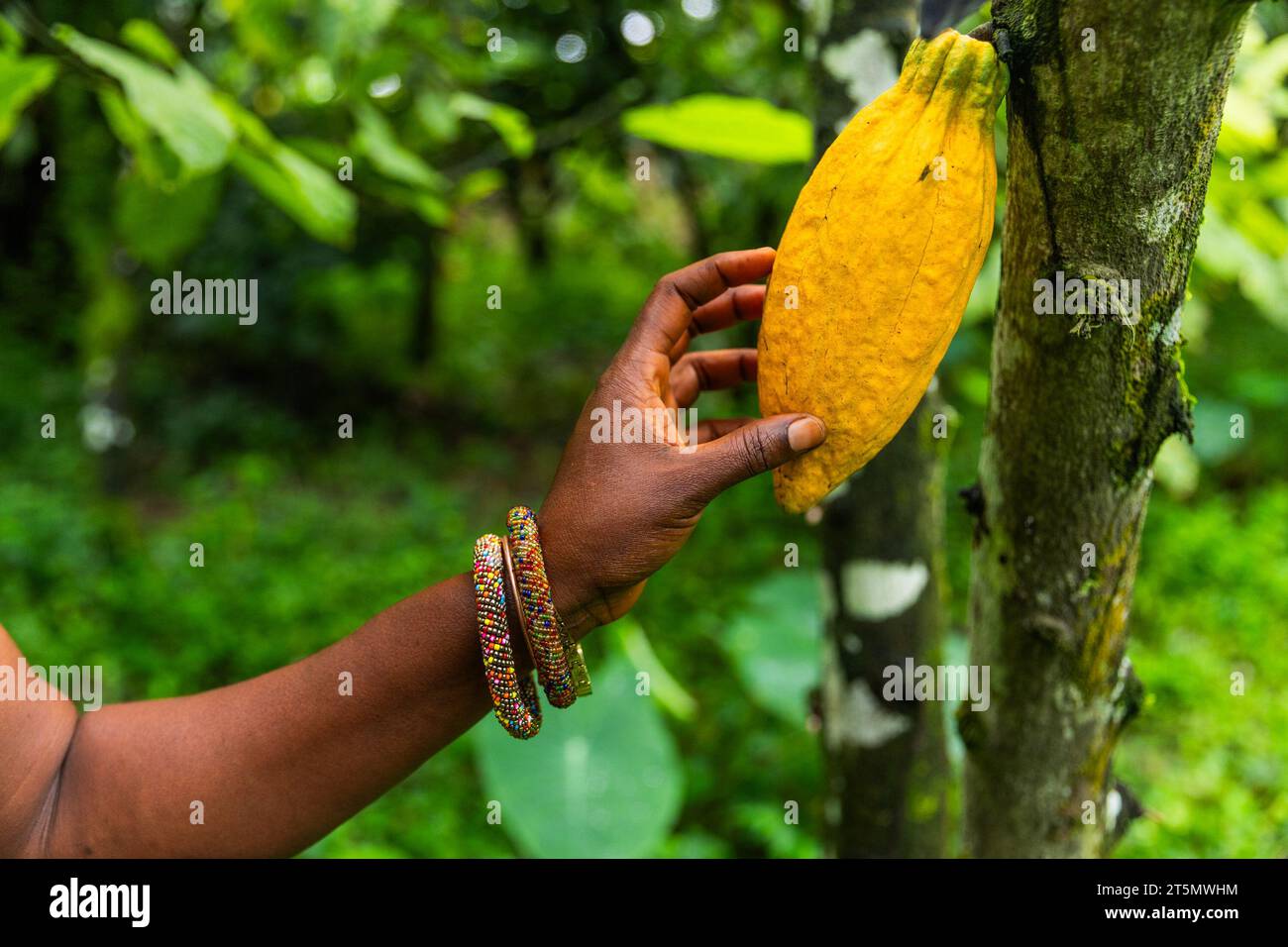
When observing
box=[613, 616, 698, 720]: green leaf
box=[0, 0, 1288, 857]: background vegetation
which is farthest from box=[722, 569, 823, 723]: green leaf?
box=[613, 616, 698, 720]: green leaf

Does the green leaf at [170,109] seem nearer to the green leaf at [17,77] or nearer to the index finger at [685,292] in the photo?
the green leaf at [17,77]

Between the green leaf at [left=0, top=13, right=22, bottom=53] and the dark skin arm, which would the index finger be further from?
the green leaf at [left=0, top=13, right=22, bottom=53]

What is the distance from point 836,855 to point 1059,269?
1.10 m

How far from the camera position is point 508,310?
6.29 m

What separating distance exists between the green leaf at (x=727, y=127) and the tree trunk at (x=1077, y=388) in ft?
2.03

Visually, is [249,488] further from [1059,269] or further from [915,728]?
[1059,269]

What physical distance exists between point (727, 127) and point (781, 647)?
1825 millimetres

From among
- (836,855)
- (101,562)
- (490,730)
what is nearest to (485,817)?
(490,730)

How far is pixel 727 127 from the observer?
1.36 meters

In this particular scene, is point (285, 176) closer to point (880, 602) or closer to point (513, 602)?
point (513, 602)

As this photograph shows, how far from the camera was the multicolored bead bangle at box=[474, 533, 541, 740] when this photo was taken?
0.85m

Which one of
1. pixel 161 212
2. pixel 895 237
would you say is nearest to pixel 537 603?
pixel 895 237

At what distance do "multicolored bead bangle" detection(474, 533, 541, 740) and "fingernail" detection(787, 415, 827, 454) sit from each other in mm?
255

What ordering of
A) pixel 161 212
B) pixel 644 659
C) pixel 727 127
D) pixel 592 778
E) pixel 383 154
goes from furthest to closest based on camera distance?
pixel 592 778 → pixel 161 212 → pixel 644 659 → pixel 383 154 → pixel 727 127
